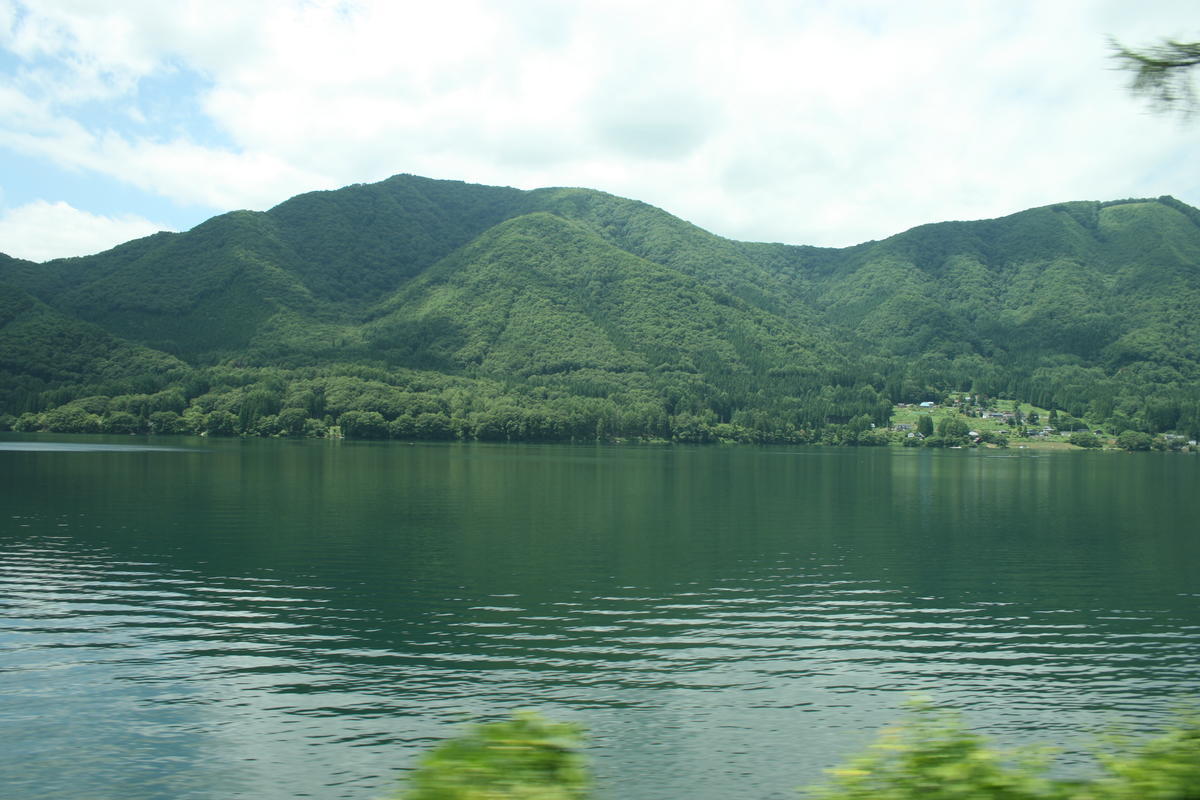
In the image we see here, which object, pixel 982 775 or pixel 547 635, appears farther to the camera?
pixel 547 635

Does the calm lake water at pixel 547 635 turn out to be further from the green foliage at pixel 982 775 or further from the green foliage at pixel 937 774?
the green foliage at pixel 982 775

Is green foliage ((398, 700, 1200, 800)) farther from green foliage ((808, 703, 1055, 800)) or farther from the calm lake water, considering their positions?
the calm lake water

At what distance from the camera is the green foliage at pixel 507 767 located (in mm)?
5793

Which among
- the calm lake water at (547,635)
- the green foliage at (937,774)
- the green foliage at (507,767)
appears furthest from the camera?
the calm lake water at (547,635)

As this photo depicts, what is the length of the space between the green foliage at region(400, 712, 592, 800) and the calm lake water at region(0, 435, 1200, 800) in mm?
10311

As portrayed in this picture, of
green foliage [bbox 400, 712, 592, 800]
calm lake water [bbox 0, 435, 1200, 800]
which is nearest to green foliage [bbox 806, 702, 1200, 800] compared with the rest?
green foliage [bbox 400, 712, 592, 800]

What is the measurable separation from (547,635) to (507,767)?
68.1 ft

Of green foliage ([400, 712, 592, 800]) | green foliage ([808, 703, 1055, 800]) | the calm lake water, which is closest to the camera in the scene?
green foliage ([400, 712, 592, 800])

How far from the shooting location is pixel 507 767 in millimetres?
6059

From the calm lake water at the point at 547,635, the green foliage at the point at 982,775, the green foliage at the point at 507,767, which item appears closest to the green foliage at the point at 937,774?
the green foliage at the point at 982,775

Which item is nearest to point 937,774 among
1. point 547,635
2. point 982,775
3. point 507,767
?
point 982,775

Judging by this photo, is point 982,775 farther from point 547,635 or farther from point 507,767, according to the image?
point 547,635

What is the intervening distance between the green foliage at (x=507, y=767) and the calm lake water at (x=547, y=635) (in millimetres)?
10311

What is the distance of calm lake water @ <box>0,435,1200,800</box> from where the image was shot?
17438 millimetres
